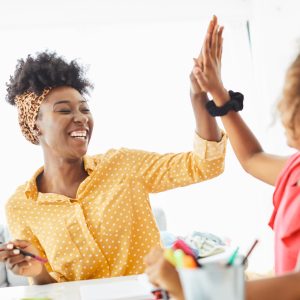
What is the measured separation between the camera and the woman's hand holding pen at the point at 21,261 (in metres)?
1.40

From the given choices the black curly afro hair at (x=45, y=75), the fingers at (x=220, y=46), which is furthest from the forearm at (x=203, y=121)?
the black curly afro hair at (x=45, y=75)

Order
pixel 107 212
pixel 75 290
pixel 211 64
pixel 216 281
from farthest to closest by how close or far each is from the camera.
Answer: pixel 107 212, pixel 75 290, pixel 211 64, pixel 216 281

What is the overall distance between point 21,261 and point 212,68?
73 centimetres

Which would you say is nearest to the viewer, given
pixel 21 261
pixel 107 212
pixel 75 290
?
pixel 75 290

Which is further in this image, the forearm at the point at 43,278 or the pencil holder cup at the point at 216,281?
the forearm at the point at 43,278

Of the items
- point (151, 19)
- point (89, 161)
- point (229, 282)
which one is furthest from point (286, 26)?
point (229, 282)

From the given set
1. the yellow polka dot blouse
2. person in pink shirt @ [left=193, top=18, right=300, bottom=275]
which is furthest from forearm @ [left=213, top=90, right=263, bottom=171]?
the yellow polka dot blouse

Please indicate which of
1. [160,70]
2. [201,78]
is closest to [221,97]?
[201,78]

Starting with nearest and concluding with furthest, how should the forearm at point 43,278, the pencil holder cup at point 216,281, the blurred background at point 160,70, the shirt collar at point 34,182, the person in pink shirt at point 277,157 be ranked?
the pencil holder cup at point 216,281
the person in pink shirt at point 277,157
the forearm at point 43,278
the shirt collar at point 34,182
the blurred background at point 160,70

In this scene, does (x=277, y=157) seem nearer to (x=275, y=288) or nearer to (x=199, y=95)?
(x=199, y=95)

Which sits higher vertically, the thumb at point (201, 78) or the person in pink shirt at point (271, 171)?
the thumb at point (201, 78)

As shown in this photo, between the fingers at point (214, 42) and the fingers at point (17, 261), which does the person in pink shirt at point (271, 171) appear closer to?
the fingers at point (214, 42)

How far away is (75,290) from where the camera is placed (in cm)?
133

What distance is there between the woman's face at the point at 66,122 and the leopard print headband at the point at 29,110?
0.06ft
